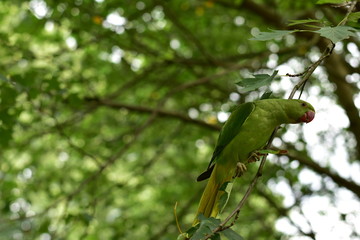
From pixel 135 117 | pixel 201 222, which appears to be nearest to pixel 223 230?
pixel 201 222

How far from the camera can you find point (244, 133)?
83.0 inches

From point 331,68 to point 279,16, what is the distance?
0.79 meters

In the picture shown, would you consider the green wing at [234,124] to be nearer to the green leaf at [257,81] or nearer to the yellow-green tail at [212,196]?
the yellow-green tail at [212,196]

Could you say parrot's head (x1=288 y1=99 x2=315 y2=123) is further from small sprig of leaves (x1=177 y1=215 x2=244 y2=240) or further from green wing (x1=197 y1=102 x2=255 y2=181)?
small sprig of leaves (x1=177 y1=215 x2=244 y2=240)

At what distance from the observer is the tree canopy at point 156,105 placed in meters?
4.54

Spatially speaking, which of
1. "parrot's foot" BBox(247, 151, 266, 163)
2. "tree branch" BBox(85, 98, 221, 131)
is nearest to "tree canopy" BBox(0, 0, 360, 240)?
"tree branch" BBox(85, 98, 221, 131)

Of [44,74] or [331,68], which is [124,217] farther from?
[331,68]

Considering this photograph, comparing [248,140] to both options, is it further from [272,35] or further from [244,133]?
[272,35]

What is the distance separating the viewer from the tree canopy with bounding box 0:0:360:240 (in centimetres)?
454

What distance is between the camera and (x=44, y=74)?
3736 millimetres

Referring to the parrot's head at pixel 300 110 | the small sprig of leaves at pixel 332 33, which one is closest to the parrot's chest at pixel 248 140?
the parrot's head at pixel 300 110

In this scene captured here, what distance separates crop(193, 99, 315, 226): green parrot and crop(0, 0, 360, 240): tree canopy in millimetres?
1963

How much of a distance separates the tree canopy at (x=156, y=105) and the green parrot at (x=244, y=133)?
196cm

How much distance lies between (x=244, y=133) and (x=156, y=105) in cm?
346
